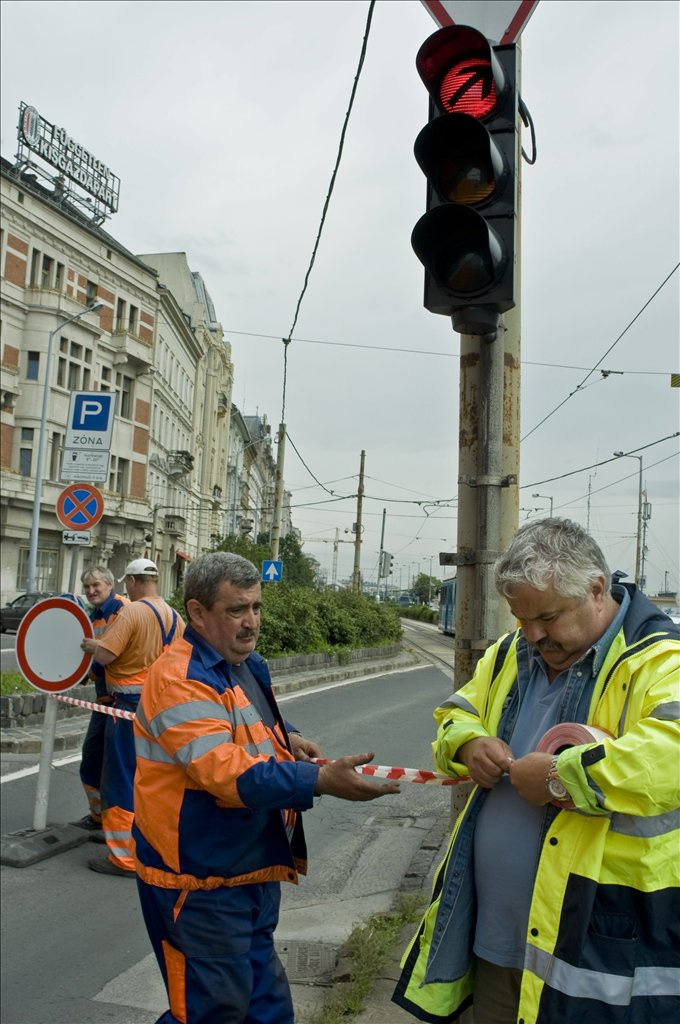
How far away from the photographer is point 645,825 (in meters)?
2.27

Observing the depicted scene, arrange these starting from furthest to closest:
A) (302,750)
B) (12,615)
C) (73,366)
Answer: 1. (73,366)
2. (12,615)
3. (302,750)

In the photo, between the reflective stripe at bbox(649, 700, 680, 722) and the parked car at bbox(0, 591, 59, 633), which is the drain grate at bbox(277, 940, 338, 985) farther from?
the parked car at bbox(0, 591, 59, 633)

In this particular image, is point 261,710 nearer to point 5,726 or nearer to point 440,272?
point 440,272

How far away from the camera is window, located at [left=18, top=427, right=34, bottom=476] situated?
4484 cm

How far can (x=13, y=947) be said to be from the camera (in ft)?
16.5

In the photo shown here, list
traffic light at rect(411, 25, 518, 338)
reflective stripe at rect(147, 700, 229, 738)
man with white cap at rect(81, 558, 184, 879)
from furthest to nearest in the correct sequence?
man with white cap at rect(81, 558, 184, 879) → traffic light at rect(411, 25, 518, 338) → reflective stripe at rect(147, 700, 229, 738)

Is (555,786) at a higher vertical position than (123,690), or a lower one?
higher

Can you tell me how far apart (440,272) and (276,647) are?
1763 cm

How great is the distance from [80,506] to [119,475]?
4579 centimetres

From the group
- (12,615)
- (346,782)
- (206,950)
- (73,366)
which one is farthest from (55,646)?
(73,366)

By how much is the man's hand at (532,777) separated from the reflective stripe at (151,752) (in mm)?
1124

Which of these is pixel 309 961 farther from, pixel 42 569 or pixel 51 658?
pixel 42 569

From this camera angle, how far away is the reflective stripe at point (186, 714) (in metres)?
2.95

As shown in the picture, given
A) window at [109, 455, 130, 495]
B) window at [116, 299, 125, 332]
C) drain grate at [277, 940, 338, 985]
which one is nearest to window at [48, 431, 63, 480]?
window at [109, 455, 130, 495]
